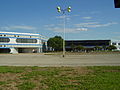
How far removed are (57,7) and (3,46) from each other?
4740 cm

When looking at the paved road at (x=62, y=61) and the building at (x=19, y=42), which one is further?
the building at (x=19, y=42)

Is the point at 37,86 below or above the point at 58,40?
below

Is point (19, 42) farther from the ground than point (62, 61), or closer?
farther from the ground

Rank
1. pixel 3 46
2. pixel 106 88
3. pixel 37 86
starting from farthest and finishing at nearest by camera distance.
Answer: pixel 3 46 → pixel 37 86 → pixel 106 88

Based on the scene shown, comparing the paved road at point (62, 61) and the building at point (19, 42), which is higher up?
the building at point (19, 42)

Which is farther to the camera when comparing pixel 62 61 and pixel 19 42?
pixel 19 42

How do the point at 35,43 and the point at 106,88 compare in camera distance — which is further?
the point at 35,43

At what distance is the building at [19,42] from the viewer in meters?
68.7

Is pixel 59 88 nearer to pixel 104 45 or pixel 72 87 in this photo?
pixel 72 87

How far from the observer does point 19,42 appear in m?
73.4

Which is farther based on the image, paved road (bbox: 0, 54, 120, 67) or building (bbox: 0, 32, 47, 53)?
building (bbox: 0, 32, 47, 53)

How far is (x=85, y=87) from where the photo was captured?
543cm

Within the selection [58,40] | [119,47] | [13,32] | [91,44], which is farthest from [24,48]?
[119,47]

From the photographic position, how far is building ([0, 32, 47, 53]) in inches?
2706
